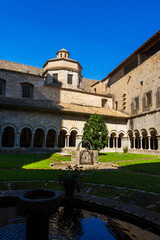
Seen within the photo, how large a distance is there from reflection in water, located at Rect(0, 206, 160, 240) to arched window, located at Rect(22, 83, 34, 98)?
20207mm

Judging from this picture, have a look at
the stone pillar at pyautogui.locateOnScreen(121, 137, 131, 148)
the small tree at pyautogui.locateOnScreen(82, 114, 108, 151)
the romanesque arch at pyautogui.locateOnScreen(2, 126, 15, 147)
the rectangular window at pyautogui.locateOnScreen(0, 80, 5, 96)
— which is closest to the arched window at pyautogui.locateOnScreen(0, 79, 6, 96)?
the rectangular window at pyautogui.locateOnScreen(0, 80, 5, 96)

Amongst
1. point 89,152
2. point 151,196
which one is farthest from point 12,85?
point 151,196

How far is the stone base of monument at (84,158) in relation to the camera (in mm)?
10227

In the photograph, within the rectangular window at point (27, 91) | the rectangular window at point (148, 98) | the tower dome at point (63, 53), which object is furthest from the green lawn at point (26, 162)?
the tower dome at point (63, 53)

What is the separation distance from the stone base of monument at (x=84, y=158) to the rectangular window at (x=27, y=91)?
14683 mm

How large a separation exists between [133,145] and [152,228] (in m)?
20.3

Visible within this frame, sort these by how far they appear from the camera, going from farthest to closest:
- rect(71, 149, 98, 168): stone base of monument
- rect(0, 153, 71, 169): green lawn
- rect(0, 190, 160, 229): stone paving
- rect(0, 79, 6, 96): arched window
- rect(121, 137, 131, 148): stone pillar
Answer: rect(121, 137, 131, 148): stone pillar → rect(0, 79, 6, 96): arched window → rect(71, 149, 98, 168): stone base of monument → rect(0, 153, 71, 169): green lawn → rect(0, 190, 160, 229): stone paving

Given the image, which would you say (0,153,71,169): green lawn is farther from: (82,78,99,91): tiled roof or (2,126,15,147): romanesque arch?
(82,78,99,91): tiled roof

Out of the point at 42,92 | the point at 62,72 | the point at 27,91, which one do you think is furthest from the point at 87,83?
the point at 27,91

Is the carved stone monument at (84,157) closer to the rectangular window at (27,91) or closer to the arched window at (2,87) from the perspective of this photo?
the rectangular window at (27,91)

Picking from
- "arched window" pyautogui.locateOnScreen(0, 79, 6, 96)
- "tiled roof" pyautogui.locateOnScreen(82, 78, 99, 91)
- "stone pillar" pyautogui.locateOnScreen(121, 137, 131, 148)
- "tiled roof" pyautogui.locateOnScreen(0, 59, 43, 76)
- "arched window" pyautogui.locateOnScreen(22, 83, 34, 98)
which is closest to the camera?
"arched window" pyautogui.locateOnScreen(0, 79, 6, 96)

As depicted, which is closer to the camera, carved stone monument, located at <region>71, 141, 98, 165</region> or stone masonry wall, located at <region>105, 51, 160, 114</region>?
carved stone monument, located at <region>71, 141, 98, 165</region>

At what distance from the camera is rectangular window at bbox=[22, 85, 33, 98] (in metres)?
22.5

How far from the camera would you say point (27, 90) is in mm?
22734
